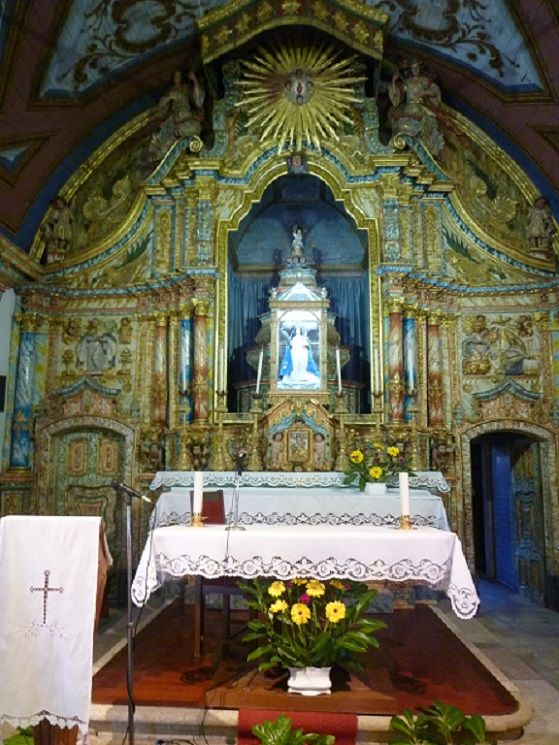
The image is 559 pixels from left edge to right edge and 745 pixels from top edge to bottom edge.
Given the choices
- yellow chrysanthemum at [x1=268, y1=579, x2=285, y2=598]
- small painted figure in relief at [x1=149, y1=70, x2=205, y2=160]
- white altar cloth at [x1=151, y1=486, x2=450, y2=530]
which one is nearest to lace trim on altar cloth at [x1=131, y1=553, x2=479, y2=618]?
yellow chrysanthemum at [x1=268, y1=579, x2=285, y2=598]

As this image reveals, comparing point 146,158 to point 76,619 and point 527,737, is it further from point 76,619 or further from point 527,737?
point 527,737

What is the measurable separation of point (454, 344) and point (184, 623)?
618 cm

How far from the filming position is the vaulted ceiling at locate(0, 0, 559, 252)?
9.15 meters

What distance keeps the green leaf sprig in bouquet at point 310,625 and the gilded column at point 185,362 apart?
529 centimetres

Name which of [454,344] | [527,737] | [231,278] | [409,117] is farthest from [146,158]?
[527,737]

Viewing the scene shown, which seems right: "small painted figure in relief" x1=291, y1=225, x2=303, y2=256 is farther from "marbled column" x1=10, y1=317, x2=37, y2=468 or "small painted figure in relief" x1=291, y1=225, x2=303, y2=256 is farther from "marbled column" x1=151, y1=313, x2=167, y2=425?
"marbled column" x1=10, y1=317, x2=37, y2=468

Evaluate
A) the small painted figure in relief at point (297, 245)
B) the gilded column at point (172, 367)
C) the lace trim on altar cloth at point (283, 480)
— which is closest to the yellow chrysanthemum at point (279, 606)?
the lace trim on altar cloth at point (283, 480)

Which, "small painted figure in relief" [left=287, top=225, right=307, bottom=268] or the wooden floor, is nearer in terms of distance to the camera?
the wooden floor

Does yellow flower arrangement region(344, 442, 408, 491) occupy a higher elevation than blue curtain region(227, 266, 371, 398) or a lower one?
lower

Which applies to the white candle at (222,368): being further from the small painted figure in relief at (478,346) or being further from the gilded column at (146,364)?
the small painted figure in relief at (478,346)

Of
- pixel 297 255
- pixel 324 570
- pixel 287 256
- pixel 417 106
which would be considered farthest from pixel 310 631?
pixel 417 106

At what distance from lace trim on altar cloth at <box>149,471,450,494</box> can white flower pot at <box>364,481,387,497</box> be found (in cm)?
70

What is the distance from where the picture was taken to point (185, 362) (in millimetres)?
10094

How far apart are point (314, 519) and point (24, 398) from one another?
5.49 meters
